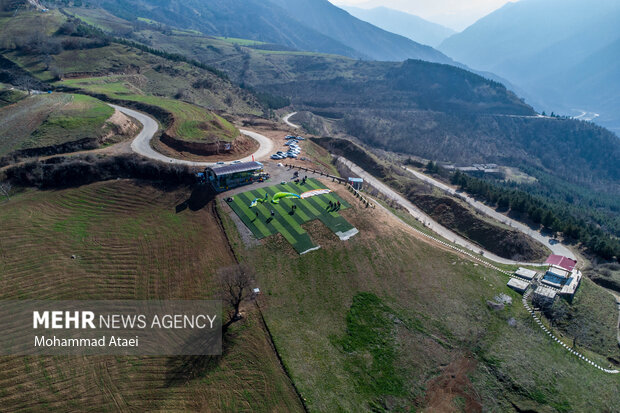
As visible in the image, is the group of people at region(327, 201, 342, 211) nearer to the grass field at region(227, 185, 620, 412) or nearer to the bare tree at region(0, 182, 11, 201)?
the grass field at region(227, 185, 620, 412)

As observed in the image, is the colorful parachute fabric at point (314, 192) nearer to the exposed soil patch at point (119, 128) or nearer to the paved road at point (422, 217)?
the paved road at point (422, 217)

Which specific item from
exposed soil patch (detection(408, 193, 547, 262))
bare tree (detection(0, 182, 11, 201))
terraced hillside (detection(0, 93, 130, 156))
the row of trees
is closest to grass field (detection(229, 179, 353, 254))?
exposed soil patch (detection(408, 193, 547, 262))

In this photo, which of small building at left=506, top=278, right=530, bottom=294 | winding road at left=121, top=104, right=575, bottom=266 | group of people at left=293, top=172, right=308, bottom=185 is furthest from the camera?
winding road at left=121, top=104, right=575, bottom=266

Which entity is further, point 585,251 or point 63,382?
point 585,251

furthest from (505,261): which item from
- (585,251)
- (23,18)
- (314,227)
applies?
(23,18)

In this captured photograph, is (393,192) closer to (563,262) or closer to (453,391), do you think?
(563,262)

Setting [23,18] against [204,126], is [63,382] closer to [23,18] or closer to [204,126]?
[204,126]

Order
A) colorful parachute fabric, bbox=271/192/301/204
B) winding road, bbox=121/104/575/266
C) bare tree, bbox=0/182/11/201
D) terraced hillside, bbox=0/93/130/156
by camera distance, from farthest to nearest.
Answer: winding road, bbox=121/104/575/266, terraced hillside, bbox=0/93/130/156, colorful parachute fabric, bbox=271/192/301/204, bare tree, bbox=0/182/11/201
